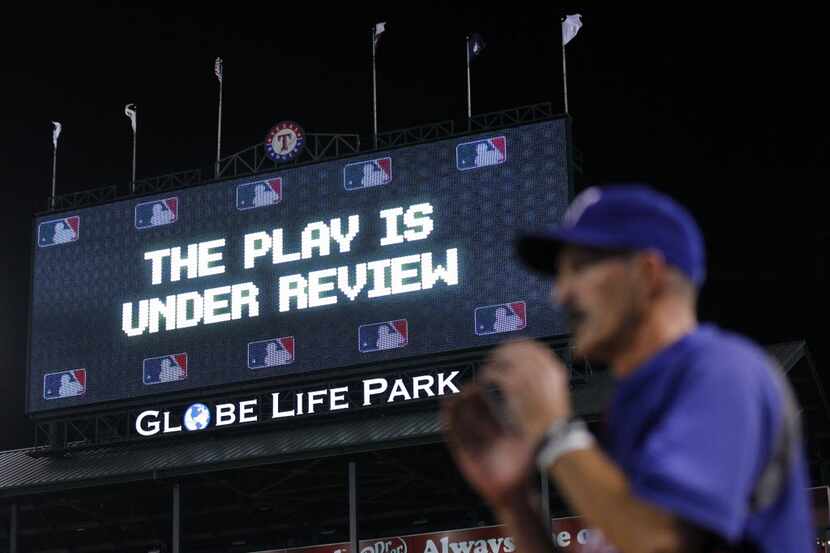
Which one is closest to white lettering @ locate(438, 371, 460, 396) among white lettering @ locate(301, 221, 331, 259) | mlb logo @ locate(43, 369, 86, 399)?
white lettering @ locate(301, 221, 331, 259)

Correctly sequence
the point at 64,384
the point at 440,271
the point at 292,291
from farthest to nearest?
1. the point at 64,384
2. the point at 292,291
3. the point at 440,271

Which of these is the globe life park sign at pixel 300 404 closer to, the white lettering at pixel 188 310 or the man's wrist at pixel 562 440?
the white lettering at pixel 188 310

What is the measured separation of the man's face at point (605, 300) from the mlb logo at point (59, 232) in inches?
912

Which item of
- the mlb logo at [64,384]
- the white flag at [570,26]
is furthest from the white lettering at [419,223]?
the mlb logo at [64,384]

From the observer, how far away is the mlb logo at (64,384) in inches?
955

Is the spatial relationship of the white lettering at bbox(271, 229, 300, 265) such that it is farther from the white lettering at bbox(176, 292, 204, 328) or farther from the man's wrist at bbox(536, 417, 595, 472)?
the man's wrist at bbox(536, 417, 595, 472)

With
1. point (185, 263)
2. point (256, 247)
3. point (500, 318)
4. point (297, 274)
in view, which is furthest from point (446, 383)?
point (185, 263)

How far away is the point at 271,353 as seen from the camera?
23.0 metres

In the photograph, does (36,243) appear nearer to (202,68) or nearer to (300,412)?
(300,412)

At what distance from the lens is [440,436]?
71.8ft

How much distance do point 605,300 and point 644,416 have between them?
0.64ft

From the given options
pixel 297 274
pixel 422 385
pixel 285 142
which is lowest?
pixel 422 385

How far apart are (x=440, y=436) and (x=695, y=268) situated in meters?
19.6

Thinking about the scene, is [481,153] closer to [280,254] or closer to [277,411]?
[280,254]
